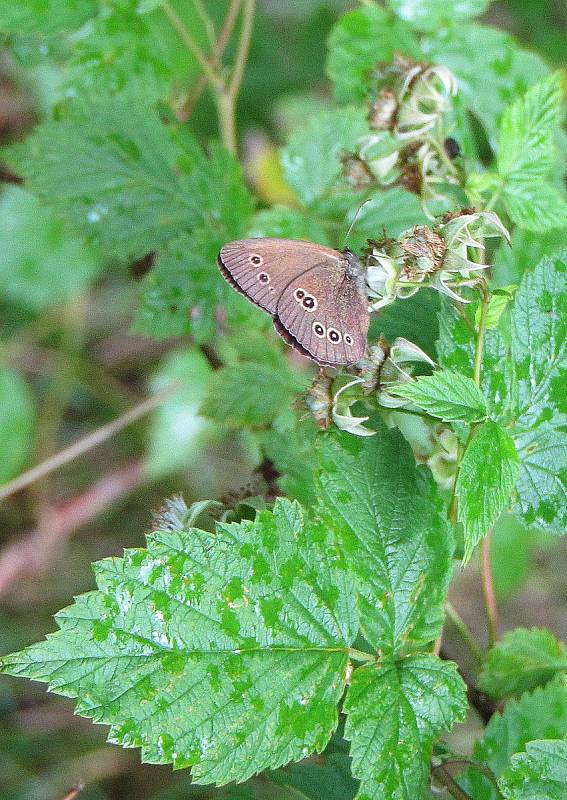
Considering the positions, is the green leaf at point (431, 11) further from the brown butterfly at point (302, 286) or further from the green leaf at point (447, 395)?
the green leaf at point (447, 395)

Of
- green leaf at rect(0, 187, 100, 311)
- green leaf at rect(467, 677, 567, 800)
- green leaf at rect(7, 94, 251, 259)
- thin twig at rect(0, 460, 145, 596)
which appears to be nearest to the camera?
green leaf at rect(467, 677, 567, 800)

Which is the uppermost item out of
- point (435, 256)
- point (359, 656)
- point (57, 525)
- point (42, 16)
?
Result: point (42, 16)

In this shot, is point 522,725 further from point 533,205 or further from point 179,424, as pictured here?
point 179,424

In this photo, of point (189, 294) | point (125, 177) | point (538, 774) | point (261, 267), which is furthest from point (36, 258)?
point (538, 774)

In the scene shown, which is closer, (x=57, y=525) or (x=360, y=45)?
(x=360, y=45)

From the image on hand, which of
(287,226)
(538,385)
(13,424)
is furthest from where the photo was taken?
(13,424)

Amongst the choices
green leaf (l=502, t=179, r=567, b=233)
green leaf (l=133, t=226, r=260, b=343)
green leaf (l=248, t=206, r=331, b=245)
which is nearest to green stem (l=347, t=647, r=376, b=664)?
green leaf (l=502, t=179, r=567, b=233)

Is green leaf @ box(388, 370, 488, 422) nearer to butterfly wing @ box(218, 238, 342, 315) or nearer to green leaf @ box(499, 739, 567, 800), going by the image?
butterfly wing @ box(218, 238, 342, 315)

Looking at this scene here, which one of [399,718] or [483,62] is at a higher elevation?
[483,62]

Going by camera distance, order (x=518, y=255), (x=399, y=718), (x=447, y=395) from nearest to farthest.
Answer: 1. (x=447, y=395)
2. (x=399, y=718)
3. (x=518, y=255)
